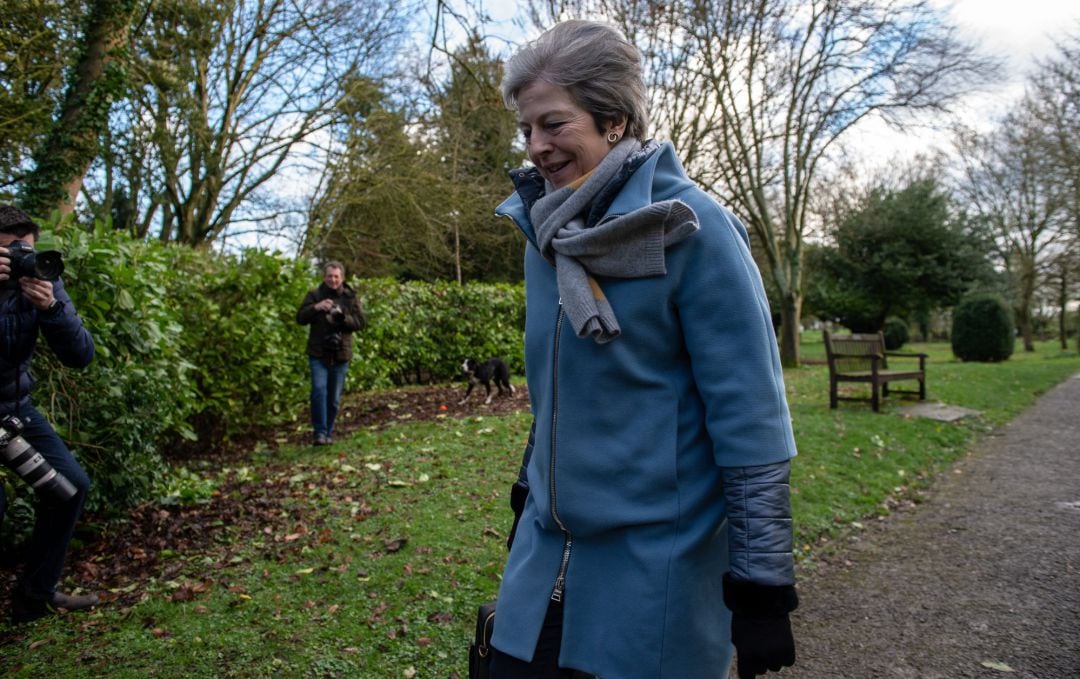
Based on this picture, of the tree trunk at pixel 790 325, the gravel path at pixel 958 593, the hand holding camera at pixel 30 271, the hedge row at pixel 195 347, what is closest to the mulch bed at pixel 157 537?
the hedge row at pixel 195 347

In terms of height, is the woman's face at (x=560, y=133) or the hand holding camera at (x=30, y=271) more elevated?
the woman's face at (x=560, y=133)

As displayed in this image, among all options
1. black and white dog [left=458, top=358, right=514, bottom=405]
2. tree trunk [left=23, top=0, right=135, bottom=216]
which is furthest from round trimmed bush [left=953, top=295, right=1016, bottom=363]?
tree trunk [left=23, top=0, right=135, bottom=216]

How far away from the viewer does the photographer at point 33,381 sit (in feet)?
11.1

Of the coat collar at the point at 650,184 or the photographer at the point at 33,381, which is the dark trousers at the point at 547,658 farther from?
the photographer at the point at 33,381

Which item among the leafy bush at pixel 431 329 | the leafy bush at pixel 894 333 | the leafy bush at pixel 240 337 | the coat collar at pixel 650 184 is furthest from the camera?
the leafy bush at pixel 894 333

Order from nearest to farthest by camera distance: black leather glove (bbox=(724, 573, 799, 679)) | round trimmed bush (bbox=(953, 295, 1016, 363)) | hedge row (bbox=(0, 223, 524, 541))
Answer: black leather glove (bbox=(724, 573, 799, 679)) < hedge row (bbox=(0, 223, 524, 541)) < round trimmed bush (bbox=(953, 295, 1016, 363))

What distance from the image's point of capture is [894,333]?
33.8 m

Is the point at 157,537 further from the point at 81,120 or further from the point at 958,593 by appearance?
the point at 958,593

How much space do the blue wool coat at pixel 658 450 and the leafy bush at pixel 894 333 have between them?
34820mm

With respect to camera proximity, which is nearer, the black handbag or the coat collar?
the coat collar

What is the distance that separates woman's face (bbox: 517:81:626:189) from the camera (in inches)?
64.8

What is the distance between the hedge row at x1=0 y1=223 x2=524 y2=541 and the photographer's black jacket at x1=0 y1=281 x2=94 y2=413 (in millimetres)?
817

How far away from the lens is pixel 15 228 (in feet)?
11.5

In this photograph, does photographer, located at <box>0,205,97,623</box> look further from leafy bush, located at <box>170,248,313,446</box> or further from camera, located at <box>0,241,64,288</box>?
leafy bush, located at <box>170,248,313,446</box>
